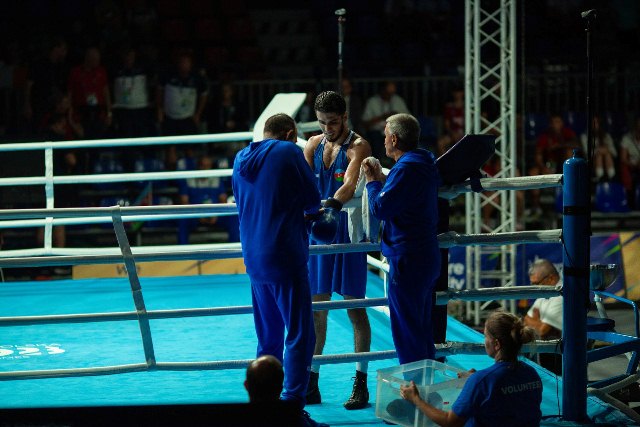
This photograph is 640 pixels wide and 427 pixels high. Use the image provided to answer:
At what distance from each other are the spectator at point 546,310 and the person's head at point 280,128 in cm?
335

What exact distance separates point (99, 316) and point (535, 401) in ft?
6.36

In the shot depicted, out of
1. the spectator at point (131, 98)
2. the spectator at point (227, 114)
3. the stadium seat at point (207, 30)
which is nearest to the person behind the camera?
the spectator at point (131, 98)

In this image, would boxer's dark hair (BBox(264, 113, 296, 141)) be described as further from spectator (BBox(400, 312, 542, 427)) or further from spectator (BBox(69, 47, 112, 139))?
spectator (BBox(69, 47, 112, 139))

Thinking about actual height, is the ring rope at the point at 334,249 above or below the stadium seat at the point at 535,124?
below

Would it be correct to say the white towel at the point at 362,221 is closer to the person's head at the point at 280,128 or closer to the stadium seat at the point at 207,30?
the person's head at the point at 280,128

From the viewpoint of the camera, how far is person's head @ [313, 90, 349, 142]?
455 centimetres

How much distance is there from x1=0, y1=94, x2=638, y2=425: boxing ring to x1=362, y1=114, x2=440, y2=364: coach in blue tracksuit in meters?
0.19

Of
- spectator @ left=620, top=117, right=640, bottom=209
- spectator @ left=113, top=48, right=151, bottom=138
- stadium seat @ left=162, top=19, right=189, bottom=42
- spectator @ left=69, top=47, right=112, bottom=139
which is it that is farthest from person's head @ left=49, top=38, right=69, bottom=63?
spectator @ left=620, top=117, right=640, bottom=209

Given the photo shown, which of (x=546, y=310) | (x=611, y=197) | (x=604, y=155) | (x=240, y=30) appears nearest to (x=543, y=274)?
(x=546, y=310)

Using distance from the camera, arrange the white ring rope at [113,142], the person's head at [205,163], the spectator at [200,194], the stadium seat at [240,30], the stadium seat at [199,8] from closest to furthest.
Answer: the white ring rope at [113,142], the spectator at [200,194], the person's head at [205,163], the stadium seat at [240,30], the stadium seat at [199,8]

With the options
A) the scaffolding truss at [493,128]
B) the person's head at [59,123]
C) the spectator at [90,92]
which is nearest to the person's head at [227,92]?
the spectator at [90,92]

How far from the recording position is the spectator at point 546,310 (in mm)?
7168

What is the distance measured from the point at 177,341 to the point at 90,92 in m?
6.44

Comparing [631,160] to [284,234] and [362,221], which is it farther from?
[284,234]
